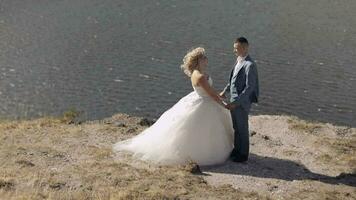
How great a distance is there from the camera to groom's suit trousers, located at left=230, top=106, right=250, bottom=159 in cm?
1395

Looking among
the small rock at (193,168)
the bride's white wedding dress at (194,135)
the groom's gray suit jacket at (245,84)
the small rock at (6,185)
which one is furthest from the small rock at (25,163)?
the groom's gray suit jacket at (245,84)

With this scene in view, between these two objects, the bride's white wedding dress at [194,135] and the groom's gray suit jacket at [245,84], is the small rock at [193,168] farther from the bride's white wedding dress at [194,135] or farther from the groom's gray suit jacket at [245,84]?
the groom's gray suit jacket at [245,84]

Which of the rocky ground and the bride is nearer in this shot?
the rocky ground

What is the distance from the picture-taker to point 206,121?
13977 mm

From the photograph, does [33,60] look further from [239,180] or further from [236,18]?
[239,180]

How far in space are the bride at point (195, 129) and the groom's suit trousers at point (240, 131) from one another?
275mm

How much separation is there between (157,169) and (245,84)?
2.87 meters

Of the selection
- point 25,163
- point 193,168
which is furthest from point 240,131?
point 25,163

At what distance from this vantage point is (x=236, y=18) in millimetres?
41812

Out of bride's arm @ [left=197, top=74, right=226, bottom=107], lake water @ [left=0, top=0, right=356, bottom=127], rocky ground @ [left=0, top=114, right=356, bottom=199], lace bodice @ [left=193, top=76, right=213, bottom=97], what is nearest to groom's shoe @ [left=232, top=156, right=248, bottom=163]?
rocky ground @ [left=0, top=114, right=356, bottom=199]

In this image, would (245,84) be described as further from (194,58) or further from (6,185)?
(6,185)

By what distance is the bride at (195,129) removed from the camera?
13.8m

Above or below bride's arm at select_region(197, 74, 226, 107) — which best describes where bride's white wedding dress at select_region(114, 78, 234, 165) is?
below

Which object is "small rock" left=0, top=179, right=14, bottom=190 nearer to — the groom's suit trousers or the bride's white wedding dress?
the bride's white wedding dress
